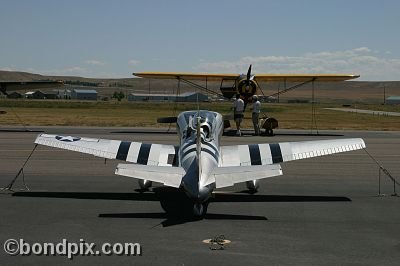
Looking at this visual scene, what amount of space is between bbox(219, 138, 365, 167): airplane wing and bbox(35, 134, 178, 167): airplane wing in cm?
128

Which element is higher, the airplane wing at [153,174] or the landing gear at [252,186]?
the airplane wing at [153,174]

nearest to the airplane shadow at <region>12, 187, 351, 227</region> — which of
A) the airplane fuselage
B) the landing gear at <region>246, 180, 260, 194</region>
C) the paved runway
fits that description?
the paved runway

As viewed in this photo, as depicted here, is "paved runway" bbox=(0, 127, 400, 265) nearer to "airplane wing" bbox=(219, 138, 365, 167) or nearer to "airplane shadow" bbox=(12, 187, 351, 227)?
"airplane shadow" bbox=(12, 187, 351, 227)

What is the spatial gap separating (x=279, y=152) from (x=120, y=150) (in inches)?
140

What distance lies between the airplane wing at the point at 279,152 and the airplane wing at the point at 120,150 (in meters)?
1.28

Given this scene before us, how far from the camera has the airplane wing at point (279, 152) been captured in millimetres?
12906

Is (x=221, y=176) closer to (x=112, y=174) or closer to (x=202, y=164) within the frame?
(x=202, y=164)

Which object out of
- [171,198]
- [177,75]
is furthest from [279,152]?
[177,75]

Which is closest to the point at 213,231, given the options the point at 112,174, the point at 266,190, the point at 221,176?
the point at 221,176

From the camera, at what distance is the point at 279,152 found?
42.7 ft

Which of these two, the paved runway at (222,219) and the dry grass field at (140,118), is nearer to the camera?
the paved runway at (222,219)

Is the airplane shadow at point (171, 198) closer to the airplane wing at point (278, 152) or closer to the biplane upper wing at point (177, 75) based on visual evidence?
the airplane wing at point (278, 152)

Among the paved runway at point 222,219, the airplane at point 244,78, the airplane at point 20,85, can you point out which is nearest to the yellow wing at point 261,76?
the airplane at point 244,78

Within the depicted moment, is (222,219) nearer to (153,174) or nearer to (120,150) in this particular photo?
(153,174)
